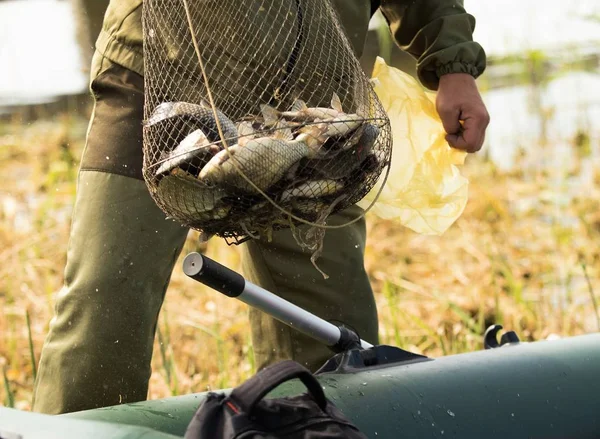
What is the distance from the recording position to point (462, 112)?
239 centimetres

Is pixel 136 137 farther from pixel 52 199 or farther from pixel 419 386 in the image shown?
pixel 52 199

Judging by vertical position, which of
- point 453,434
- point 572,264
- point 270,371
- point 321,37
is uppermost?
point 321,37

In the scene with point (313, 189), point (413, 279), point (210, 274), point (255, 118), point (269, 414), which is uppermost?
point (255, 118)

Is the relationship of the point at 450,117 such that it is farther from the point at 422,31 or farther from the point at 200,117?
the point at 200,117

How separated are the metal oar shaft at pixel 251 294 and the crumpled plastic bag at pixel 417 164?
1.63 ft

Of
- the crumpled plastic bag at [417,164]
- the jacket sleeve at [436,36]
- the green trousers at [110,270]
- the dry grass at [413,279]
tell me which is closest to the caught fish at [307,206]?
the green trousers at [110,270]

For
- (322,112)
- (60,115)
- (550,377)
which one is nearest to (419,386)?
(550,377)

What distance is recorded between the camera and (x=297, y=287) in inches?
98.5

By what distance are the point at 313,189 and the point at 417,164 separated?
2.54 feet

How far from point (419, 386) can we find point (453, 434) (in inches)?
4.2

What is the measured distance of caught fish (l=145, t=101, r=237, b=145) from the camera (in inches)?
68.7

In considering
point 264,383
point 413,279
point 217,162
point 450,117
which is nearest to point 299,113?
point 217,162

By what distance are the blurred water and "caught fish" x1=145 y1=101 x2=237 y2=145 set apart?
3.83 metres

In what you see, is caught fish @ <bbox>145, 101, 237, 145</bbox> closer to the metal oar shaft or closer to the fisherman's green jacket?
the metal oar shaft
